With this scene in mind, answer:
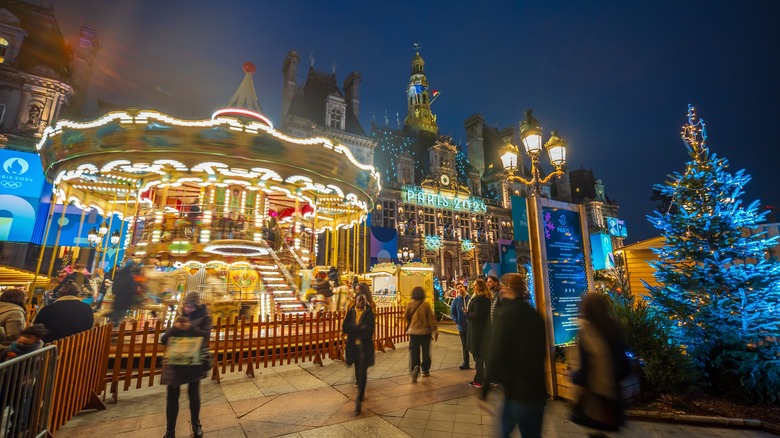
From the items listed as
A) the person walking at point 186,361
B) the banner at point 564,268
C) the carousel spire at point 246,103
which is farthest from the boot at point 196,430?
the carousel spire at point 246,103

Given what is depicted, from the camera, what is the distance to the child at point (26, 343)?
3.51 metres

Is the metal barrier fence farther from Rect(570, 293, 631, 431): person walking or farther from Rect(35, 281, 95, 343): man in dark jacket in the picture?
Rect(570, 293, 631, 431): person walking

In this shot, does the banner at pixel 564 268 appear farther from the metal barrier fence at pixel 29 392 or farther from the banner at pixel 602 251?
the banner at pixel 602 251

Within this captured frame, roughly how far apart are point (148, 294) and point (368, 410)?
22.9 feet

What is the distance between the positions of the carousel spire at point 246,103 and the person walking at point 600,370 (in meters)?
12.0

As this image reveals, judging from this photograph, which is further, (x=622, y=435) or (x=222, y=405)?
(x=222, y=405)

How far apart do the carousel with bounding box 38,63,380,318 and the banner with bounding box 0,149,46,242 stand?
361 inches

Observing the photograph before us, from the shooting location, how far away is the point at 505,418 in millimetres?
2801

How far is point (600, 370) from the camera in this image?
2.54 m

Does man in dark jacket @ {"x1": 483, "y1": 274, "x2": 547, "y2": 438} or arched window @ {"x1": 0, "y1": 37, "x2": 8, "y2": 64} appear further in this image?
arched window @ {"x1": 0, "y1": 37, "x2": 8, "y2": 64}

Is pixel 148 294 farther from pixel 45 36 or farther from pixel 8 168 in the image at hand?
pixel 45 36

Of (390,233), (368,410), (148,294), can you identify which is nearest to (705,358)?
(368,410)

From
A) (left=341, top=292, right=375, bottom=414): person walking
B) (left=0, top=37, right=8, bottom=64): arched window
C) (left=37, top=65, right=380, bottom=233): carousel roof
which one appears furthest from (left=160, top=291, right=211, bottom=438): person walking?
(left=0, top=37, right=8, bottom=64): arched window

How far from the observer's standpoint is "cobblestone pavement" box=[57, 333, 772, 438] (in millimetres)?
3883
